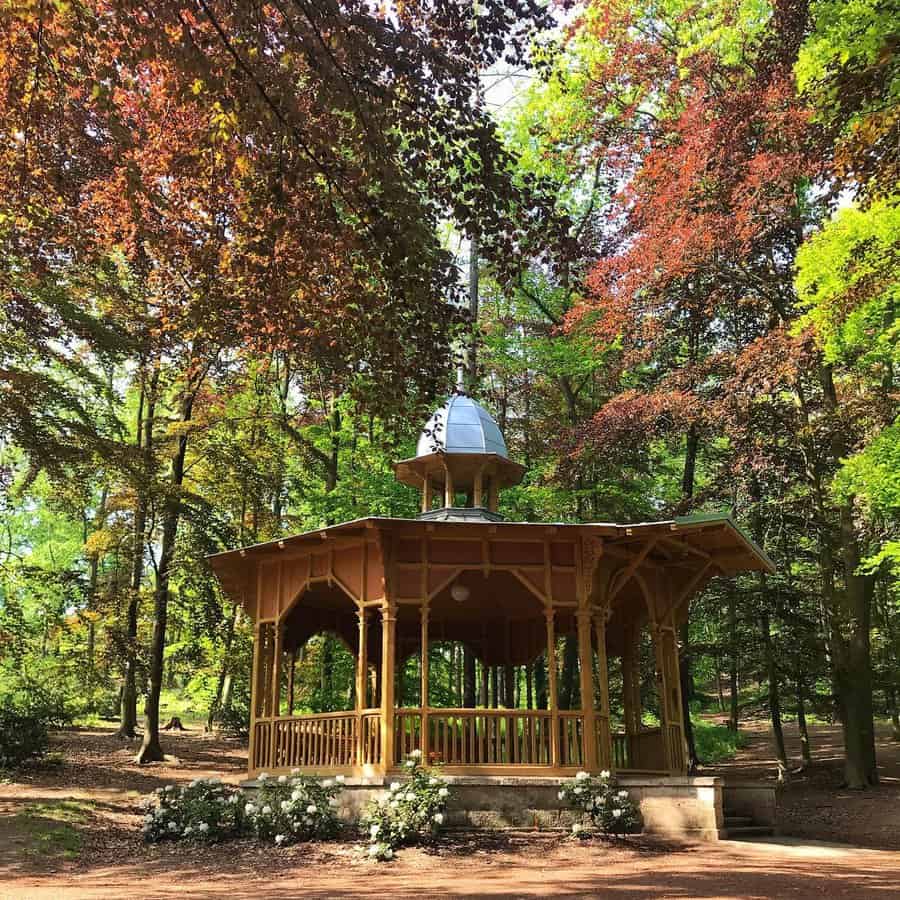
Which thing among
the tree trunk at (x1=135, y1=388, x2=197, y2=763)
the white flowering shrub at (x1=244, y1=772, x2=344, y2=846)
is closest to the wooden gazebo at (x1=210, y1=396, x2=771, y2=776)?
the white flowering shrub at (x1=244, y1=772, x2=344, y2=846)

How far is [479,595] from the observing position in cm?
1645

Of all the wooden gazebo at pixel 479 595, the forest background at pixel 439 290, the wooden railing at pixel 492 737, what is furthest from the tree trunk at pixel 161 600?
the wooden railing at pixel 492 737

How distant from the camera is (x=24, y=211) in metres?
8.45

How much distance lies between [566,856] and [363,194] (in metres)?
8.17

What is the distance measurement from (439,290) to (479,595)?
31.6ft

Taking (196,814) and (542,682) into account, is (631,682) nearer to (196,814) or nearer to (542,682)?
(196,814)

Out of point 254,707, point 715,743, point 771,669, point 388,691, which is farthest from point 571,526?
point 715,743

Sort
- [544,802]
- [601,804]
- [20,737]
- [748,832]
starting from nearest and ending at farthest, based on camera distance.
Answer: [601,804] → [544,802] → [748,832] → [20,737]

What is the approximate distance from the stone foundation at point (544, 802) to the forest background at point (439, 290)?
5220 millimetres

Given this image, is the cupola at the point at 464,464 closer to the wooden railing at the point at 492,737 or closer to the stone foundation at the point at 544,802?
the wooden railing at the point at 492,737

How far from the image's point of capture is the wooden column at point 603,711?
13391mm

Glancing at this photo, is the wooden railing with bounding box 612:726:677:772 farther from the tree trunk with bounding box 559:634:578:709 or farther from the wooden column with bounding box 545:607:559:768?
the tree trunk with bounding box 559:634:578:709

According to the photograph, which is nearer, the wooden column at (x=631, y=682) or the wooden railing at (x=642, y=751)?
the wooden railing at (x=642, y=751)

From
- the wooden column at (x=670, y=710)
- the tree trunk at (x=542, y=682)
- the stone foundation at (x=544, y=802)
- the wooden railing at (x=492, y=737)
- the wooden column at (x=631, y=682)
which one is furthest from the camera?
the tree trunk at (x=542, y=682)
